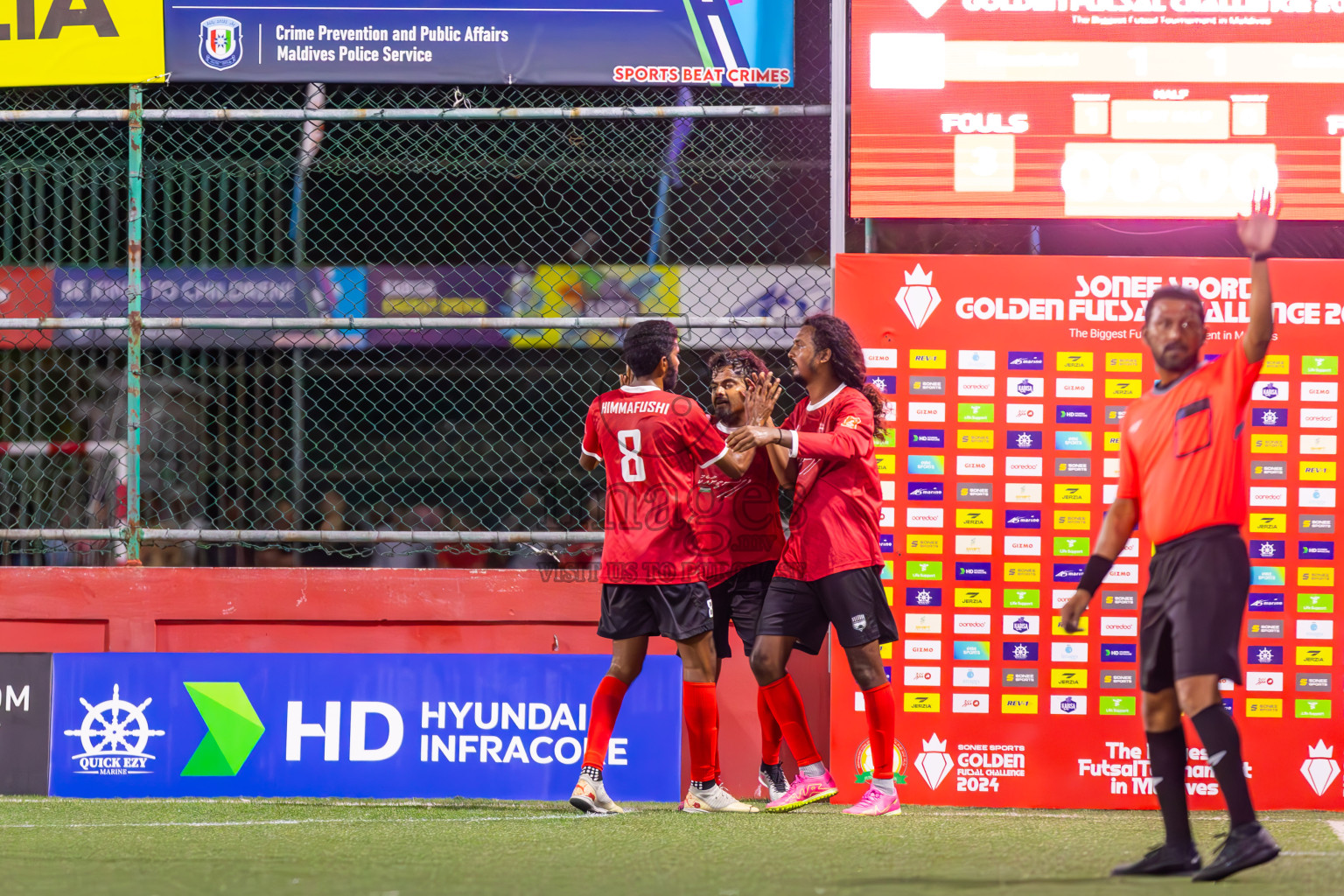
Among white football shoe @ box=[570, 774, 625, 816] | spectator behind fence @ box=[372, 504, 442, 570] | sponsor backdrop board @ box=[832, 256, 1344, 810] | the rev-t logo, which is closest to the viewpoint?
white football shoe @ box=[570, 774, 625, 816]

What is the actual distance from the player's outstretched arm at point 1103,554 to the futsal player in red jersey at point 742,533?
1.83 metres

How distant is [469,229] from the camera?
9.72 meters

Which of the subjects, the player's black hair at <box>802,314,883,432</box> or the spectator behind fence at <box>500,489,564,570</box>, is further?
the spectator behind fence at <box>500,489,564,570</box>

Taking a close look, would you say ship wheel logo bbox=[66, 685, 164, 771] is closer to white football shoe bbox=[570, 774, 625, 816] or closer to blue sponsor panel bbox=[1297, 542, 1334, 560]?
white football shoe bbox=[570, 774, 625, 816]

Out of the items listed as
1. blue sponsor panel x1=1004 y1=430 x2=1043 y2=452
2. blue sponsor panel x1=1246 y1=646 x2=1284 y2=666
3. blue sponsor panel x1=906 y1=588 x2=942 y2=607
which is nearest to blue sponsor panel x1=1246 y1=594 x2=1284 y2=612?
blue sponsor panel x1=1246 y1=646 x2=1284 y2=666

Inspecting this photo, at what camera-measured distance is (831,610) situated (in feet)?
18.2

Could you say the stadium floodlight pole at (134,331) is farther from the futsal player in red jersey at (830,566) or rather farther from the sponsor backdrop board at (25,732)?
the futsal player in red jersey at (830,566)

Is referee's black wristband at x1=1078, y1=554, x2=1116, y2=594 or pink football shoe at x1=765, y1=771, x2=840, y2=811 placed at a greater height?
referee's black wristband at x1=1078, y1=554, x2=1116, y2=594

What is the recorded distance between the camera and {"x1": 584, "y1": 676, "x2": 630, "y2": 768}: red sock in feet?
18.3

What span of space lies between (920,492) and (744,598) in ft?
3.17

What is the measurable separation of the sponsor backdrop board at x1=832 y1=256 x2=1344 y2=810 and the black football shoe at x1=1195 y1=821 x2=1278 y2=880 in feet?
7.60

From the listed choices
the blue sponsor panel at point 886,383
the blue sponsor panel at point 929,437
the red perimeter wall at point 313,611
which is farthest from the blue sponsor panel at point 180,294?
the blue sponsor panel at point 929,437

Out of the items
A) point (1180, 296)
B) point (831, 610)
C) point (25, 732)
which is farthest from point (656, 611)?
point (25, 732)

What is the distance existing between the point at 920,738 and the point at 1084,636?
880mm
